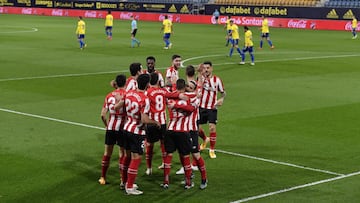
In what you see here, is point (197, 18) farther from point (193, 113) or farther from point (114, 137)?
point (114, 137)

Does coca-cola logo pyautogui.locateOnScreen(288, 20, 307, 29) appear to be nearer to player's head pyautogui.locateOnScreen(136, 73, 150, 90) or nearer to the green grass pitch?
the green grass pitch

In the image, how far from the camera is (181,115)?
12.3 meters

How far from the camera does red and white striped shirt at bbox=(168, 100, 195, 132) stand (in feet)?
40.2

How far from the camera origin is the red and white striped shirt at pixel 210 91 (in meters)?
15.1

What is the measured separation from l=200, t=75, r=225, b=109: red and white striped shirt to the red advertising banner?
161ft

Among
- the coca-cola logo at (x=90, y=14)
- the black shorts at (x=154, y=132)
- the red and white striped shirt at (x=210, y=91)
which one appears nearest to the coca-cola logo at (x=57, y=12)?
the coca-cola logo at (x=90, y=14)

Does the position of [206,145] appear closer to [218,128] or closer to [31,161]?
[218,128]

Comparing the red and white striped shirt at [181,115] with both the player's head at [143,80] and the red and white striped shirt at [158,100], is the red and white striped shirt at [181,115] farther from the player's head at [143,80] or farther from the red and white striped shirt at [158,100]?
the player's head at [143,80]

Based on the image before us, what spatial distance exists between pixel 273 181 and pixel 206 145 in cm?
335

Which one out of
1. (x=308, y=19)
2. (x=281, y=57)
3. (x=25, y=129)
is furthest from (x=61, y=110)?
(x=308, y=19)

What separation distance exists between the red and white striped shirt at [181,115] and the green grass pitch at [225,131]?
3.79ft

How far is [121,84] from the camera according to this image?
1221 cm

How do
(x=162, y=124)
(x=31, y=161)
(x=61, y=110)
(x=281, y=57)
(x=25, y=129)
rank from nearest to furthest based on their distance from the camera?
(x=162, y=124) < (x=31, y=161) < (x=25, y=129) < (x=61, y=110) < (x=281, y=57)

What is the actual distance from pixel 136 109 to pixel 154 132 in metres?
0.87
